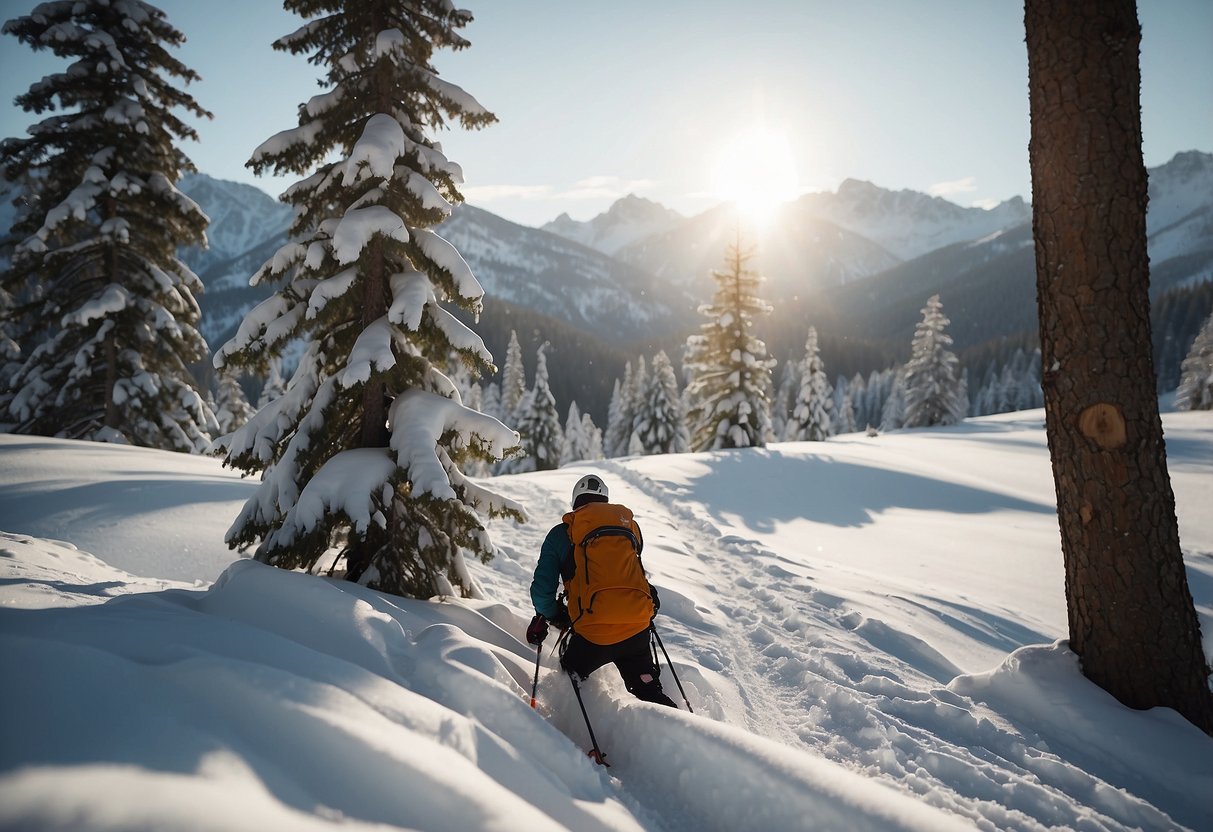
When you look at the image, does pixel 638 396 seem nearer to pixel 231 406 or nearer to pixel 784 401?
pixel 231 406

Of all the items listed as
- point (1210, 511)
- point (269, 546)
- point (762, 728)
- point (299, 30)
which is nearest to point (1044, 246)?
point (762, 728)

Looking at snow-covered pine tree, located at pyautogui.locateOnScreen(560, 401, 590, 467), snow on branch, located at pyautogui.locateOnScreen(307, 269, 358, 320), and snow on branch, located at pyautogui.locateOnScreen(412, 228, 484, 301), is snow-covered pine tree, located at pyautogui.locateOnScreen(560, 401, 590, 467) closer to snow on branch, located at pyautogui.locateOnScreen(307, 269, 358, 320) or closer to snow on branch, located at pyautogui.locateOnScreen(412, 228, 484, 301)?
snow on branch, located at pyautogui.locateOnScreen(412, 228, 484, 301)

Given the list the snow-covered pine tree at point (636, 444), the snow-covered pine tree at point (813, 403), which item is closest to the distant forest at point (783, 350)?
the snow-covered pine tree at point (636, 444)

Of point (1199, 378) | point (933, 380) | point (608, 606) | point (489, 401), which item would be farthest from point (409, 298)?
point (1199, 378)

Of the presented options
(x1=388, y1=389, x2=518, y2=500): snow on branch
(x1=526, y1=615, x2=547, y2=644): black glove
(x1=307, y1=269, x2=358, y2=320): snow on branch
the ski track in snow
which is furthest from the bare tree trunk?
(x1=307, y1=269, x2=358, y2=320): snow on branch

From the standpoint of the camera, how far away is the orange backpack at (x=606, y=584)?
3877mm

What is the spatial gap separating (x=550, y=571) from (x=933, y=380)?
44346 millimetres

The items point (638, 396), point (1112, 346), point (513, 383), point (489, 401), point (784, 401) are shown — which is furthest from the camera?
point (784, 401)

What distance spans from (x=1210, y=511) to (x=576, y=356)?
114 meters

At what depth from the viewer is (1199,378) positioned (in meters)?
45.2

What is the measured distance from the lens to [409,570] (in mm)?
5020

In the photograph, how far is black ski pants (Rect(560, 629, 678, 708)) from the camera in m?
3.87

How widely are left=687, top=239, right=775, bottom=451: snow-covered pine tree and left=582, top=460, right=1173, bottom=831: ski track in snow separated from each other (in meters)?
18.5

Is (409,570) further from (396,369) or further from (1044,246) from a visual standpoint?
(1044,246)
